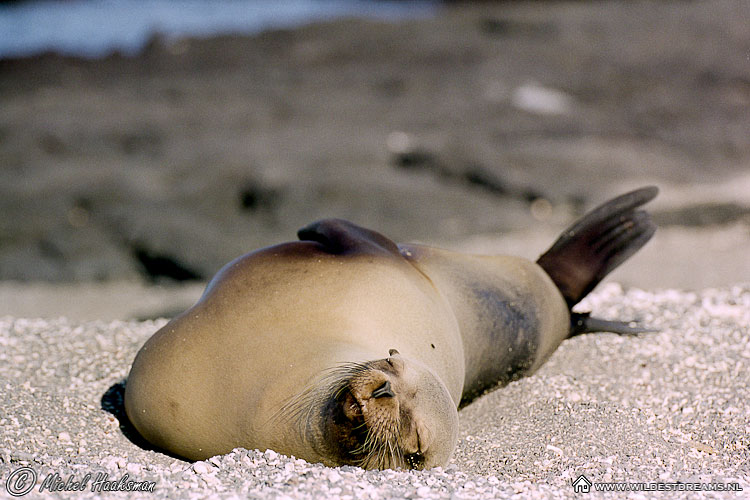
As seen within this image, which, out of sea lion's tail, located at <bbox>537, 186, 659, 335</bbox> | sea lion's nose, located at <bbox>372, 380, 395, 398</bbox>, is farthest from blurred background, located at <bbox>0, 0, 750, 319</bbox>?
sea lion's nose, located at <bbox>372, 380, 395, 398</bbox>

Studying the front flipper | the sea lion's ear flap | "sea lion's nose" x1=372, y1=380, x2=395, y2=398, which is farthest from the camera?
the front flipper

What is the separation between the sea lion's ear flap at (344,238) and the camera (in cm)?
301

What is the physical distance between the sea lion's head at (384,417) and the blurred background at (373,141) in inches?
152

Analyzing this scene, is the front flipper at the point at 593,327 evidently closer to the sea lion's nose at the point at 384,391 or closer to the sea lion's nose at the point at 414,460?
the sea lion's nose at the point at 414,460

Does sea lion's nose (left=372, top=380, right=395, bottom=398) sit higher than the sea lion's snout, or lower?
higher

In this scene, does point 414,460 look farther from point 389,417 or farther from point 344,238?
point 344,238

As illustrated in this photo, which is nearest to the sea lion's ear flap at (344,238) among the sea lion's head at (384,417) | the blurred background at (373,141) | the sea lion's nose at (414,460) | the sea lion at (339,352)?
the sea lion at (339,352)

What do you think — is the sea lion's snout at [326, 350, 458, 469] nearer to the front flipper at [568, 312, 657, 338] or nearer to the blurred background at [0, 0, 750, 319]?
the front flipper at [568, 312, 657, 338]

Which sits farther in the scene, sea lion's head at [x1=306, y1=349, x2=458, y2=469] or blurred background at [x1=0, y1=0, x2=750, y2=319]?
blurred background at [x1=0, y1=0, x2=750, y2=319]

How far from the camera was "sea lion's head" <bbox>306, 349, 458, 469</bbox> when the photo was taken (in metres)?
2.09

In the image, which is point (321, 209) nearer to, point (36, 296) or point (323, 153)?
point (323, 153)

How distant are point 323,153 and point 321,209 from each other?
135 centimetres

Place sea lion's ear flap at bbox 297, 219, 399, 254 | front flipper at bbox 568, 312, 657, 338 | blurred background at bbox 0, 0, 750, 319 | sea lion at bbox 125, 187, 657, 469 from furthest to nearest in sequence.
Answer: blurred background at bbox 0, 0, 750, 319 < front flipper at bbox 568, 312, 657, 338 < sea lion's ear flap at bbox 297, 219, 399, 254 < sea lion at bbox 125, 187, 657, 469

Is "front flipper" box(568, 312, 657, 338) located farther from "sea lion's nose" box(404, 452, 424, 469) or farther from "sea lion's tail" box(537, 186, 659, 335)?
"sea lion's nose" box(404, 452, 424, 469)
